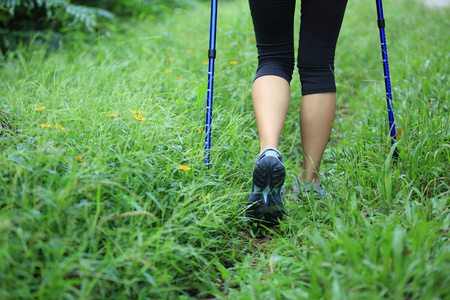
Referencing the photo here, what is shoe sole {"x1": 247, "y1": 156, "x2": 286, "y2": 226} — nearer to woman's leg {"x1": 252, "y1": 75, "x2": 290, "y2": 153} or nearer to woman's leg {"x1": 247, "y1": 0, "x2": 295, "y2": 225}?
woman's leg {"x1": 247, "y1": 0, "x2": 295, "y2": 225}

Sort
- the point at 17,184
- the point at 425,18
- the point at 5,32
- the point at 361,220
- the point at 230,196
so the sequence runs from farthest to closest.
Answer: the point at 425,18, the point at 5,32, the point at 230,196, the point at 361,220, the point at 17,184

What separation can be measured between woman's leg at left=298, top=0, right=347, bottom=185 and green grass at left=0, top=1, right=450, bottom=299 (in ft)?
0.81

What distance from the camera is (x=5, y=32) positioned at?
3752 millimetres

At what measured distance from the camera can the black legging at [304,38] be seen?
1608mm

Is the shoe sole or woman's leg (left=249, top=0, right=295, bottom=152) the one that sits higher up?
woman's leg (left=249, top=0, right=295, bottom=152)

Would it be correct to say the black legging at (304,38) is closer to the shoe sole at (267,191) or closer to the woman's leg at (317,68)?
the woman's leg at (317,68)

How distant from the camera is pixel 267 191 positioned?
1.53 meters

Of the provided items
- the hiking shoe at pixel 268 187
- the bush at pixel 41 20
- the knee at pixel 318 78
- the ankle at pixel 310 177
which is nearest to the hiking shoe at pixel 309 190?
the ankle at pixel 310 177

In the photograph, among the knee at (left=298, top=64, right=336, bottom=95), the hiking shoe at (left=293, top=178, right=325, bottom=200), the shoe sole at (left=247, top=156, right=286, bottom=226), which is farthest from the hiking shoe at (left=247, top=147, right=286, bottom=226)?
the knee at (left=298, top=64, right=336, bottom=95)

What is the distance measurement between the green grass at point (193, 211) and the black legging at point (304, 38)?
455 mm

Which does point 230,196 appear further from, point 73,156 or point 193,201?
point 73,156

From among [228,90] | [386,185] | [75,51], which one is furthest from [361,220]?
[75,51]

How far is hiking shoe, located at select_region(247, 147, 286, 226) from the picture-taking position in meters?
1.48

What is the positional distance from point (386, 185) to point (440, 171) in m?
0.35
